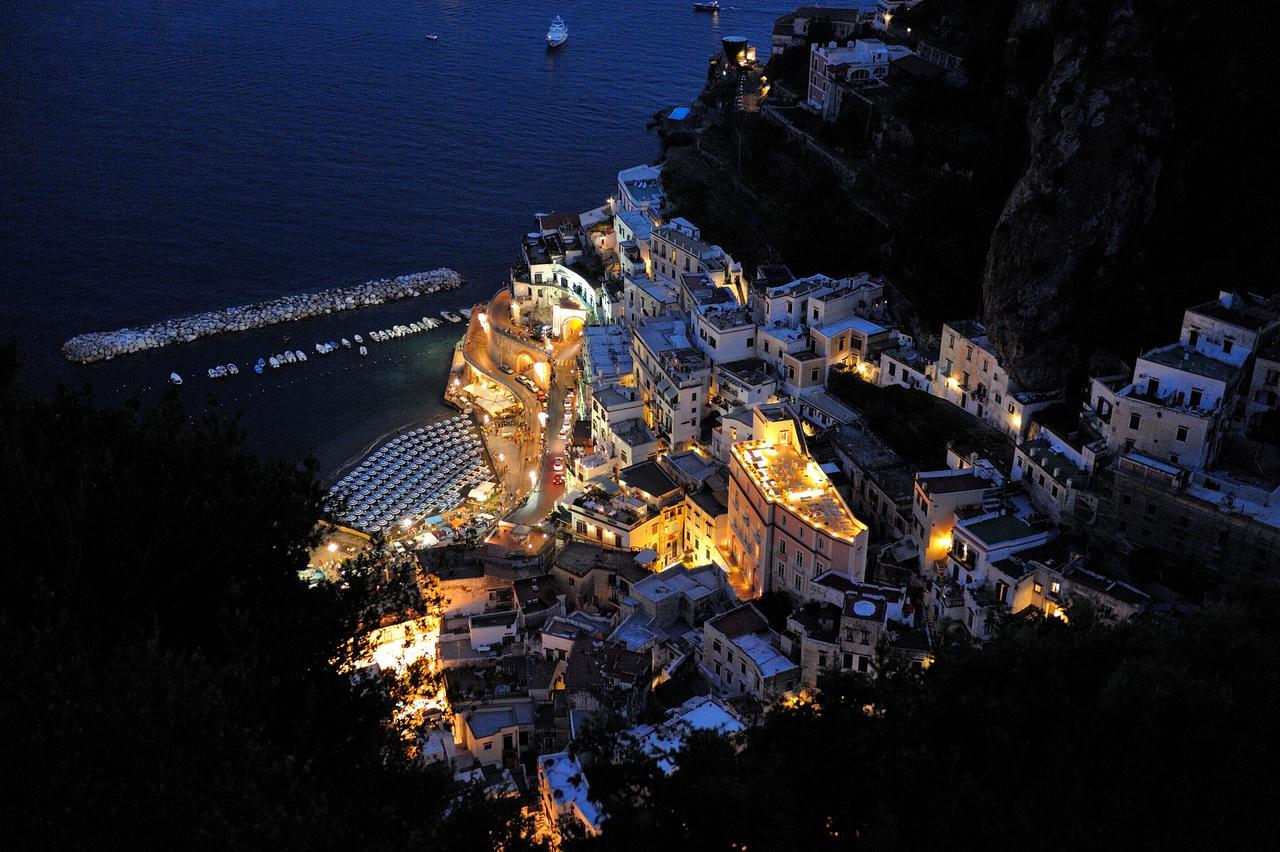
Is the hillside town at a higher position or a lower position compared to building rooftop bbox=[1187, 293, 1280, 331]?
lower

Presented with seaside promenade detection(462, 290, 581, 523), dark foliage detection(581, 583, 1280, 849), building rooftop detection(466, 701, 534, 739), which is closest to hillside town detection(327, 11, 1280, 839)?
building rooftop detection(466, 701, 534, 739)

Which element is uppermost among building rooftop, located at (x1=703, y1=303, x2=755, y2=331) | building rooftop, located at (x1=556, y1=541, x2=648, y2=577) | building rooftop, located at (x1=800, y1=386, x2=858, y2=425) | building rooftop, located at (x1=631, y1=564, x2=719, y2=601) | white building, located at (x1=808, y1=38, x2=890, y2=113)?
white building, located at (x1=808, y1=38, x2=890, y2=113)

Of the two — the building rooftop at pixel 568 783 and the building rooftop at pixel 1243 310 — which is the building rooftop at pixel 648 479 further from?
the building rooftop at pixel 1243 310

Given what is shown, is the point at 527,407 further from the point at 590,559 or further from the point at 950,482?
the point at 950,482

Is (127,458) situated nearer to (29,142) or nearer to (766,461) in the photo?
(766,461)

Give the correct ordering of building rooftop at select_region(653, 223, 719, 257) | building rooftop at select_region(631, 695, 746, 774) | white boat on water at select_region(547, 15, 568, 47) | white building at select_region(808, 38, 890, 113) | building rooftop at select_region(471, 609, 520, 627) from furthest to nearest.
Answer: white boat on water at select_region(547, 15, 568, 47) < white building at select_region(808, 38, 890, 113) < building rooftop at select_region(653, 223, 719, 257) < building rooftop at select_region(471, 609, 520, 627) < building rooftop at select_region(631, 695, 746, 774)

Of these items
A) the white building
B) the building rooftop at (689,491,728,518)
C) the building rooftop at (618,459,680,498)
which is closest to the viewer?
the building rooftop at (689,491,728,518)

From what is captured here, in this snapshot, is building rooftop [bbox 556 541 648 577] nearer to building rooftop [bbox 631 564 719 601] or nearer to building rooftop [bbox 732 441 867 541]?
building rooftop [bbox 631 564 719 601]

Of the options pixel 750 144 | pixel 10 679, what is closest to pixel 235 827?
pixel 10 679
